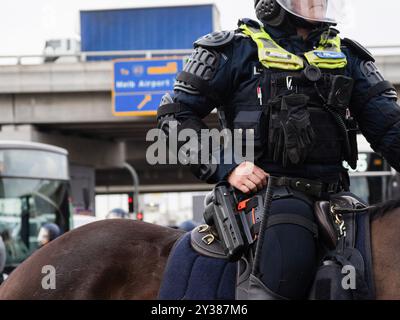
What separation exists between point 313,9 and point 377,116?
60 cm

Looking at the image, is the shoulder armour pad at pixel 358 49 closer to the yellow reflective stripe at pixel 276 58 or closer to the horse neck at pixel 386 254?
the yellow reflective stripe at pixel 276 58

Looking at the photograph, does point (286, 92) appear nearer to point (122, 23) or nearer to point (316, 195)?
point (316, 195)

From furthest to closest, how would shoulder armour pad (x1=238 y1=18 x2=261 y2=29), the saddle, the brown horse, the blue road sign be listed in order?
the blue road sign → the brown horse → shoulder armour pad (x1=238 y1=18 x2=261 y2=29) → the saddle

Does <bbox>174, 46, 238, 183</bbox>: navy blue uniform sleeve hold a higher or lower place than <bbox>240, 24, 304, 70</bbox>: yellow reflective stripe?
lower

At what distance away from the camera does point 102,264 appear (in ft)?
13.5

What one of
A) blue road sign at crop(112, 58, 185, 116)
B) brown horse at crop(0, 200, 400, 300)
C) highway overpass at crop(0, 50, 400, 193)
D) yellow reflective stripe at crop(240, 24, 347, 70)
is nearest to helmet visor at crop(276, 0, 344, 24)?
yellow reflective stripe at crop(240, 24, 347, 70)

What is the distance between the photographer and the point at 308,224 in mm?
3512

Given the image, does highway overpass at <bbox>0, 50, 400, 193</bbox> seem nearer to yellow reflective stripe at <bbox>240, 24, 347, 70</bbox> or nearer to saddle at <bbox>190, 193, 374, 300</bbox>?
yellow reflective stripe at <bbox>240, 24, 347, 70</bbox>

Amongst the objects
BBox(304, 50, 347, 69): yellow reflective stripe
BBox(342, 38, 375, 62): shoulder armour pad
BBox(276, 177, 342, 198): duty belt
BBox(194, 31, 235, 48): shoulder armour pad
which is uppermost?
BBox(194, 31, 235, 48): shoulder armour pad

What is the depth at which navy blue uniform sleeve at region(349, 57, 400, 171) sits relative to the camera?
12.6ft

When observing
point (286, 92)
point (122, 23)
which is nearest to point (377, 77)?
point (286, 92)

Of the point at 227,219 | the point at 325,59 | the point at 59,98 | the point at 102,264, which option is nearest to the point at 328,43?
the point at 325,59

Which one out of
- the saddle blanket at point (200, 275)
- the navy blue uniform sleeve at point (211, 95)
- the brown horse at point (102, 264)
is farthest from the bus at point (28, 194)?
the navy blue uniform sleeve at point (211, 95)
